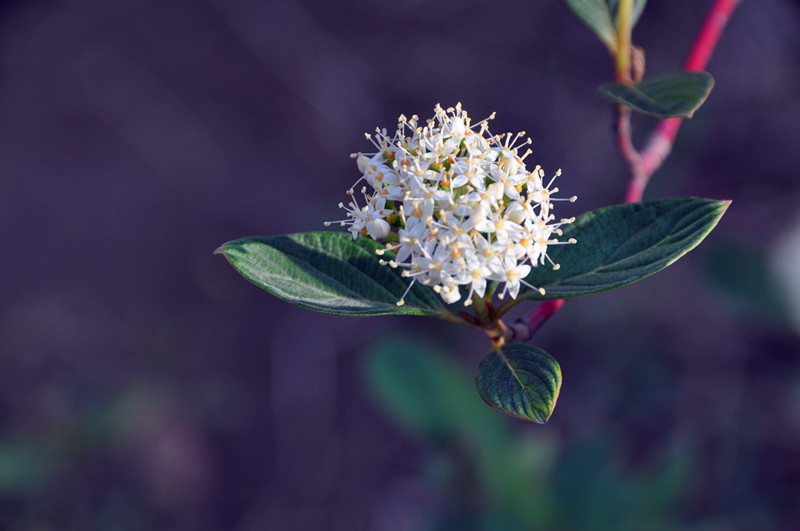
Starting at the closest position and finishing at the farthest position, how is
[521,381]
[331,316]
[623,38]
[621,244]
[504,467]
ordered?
A: [521,381] → [621,244] → [623,38] → [504,467] → [331,316]

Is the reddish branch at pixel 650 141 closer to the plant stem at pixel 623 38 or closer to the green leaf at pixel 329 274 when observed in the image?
the plant stem at pixel 623 38

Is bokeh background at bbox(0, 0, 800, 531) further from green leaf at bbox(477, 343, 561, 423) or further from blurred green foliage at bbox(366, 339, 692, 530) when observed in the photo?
green leaf at bbox(477, 343, 561, 423)

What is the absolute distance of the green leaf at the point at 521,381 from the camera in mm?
1013

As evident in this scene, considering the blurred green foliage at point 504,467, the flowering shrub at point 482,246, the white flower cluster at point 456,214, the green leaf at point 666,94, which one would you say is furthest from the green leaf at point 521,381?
the blurred green foliage at point 504,467

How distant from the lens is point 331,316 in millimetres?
3695

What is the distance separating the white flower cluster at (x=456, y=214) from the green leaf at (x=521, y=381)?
0.11 meters

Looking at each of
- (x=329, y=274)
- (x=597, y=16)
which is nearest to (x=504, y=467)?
(x=329, y=274)

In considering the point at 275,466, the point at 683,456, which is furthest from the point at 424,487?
the point at 683,456

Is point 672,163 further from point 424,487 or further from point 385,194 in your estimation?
point 385,194

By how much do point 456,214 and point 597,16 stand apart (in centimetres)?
72

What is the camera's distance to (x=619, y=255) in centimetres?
116

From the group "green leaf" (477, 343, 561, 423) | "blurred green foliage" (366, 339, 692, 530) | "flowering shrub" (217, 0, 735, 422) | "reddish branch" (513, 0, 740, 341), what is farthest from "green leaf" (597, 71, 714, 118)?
"blurred green foliage" (366, 339, 692, 530)

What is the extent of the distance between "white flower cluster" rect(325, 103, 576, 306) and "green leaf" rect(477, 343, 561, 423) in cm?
11

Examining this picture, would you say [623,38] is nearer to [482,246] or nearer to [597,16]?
[597,16]
